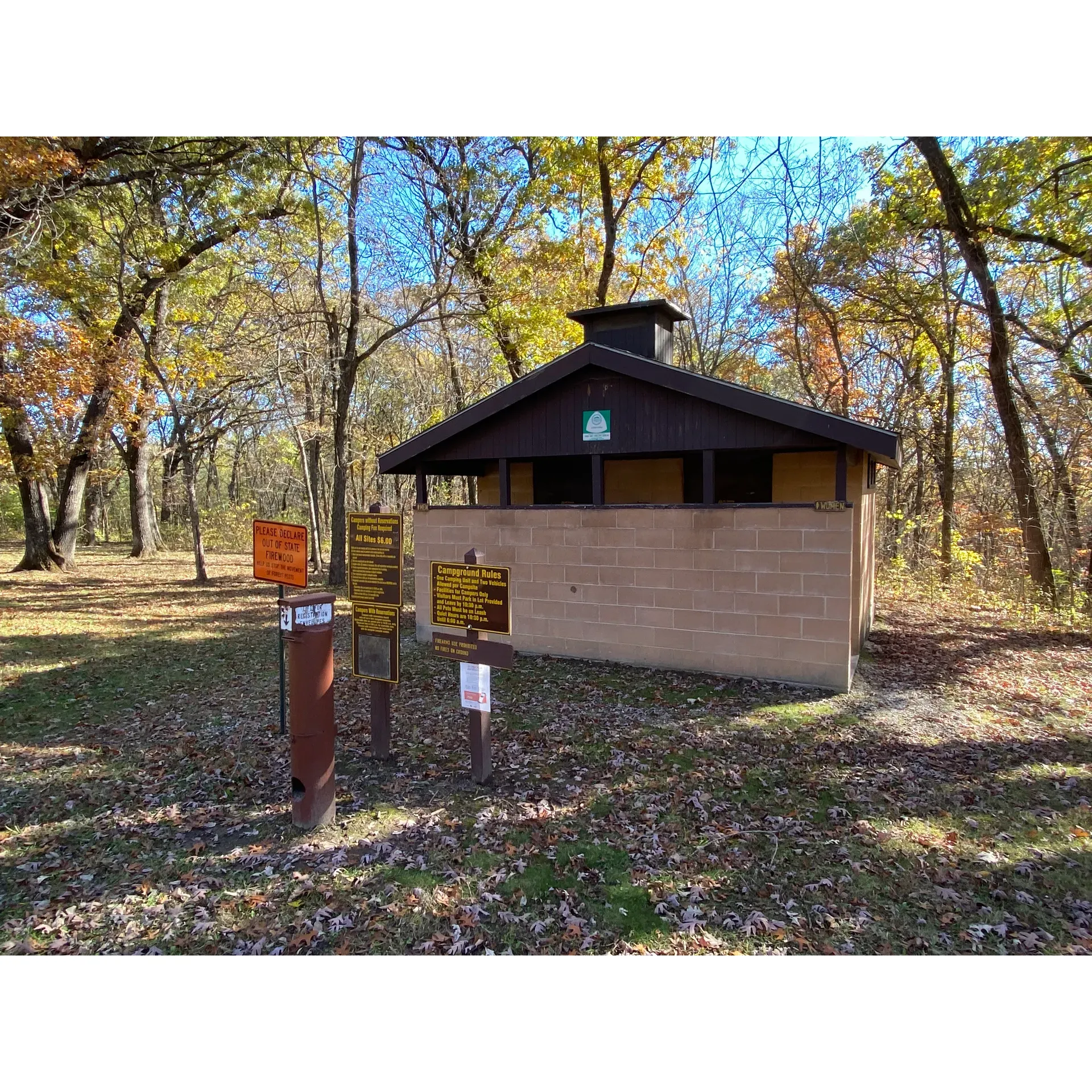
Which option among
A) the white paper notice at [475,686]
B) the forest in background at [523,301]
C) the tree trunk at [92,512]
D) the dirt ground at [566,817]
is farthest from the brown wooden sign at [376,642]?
the tree trunk at [92,512]

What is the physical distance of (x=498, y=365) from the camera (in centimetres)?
1991

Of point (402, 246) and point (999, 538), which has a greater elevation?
point (402, 246)

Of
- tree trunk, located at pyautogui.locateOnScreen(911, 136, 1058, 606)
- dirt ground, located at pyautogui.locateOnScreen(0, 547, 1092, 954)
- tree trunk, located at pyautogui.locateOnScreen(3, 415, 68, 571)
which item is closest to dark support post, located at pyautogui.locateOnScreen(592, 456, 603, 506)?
dirt ground, located at pyautogui.locateOnScreen(0, 547, 1092, 954)

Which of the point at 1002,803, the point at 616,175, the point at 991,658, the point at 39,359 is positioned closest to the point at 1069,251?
the point at 991,658

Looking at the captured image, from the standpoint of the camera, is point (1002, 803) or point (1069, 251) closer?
point (1002, 803)

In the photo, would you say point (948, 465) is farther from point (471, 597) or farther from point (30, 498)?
point (30, 498)

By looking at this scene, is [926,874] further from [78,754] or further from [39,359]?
[39,359]

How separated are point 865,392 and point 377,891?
21.4 m

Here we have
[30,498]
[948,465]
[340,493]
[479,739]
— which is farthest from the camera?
[948,465]

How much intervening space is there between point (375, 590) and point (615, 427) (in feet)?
15.2

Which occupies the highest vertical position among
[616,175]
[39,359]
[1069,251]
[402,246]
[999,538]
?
[616,175]

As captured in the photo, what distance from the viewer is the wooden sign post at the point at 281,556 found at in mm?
6082

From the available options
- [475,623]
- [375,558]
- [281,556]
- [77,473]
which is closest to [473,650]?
[475,623]

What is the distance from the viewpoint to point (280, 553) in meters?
6.28
